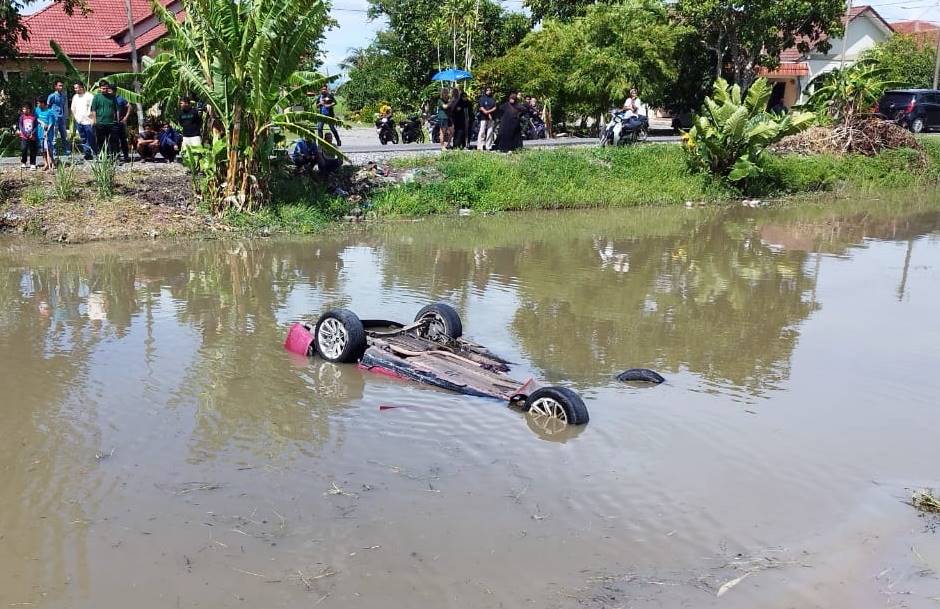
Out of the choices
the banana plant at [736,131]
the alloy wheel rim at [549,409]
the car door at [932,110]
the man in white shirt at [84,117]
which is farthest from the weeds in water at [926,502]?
the car door at [932,110]

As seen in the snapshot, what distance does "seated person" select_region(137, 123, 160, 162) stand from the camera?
60.6 feet

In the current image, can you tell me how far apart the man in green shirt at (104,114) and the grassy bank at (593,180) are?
17.5 feet

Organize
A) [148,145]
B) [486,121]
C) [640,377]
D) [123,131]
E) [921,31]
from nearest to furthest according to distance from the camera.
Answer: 1. [640,377]
2. [123,131]
3. [148,145]
4. [486,121]
5. [921,31]

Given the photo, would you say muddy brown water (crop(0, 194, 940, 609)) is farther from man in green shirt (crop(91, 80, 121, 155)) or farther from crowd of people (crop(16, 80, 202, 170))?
man in green shirt (crop(91, 80, 121, 155))

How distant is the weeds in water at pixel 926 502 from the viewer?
19.0 feet

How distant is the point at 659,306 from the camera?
11.5m

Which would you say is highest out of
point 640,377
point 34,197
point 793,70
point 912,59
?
point 912,59

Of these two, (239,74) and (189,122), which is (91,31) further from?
(239,74)

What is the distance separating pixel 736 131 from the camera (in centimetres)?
2156

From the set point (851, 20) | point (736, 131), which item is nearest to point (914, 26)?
point (851, 20)

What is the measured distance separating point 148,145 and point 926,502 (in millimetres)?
16527

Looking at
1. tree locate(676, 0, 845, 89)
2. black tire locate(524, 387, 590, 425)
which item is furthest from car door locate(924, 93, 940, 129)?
black tire locate(524, 387, 590, 425)

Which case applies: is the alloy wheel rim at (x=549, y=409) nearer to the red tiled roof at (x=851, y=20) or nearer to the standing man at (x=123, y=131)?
the standing man at (x=123, y=131)

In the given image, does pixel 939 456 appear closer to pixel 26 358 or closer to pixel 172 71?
pixel 26 358
